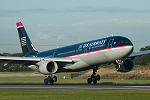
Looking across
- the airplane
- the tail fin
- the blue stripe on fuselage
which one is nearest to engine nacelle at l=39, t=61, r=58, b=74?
the airplane

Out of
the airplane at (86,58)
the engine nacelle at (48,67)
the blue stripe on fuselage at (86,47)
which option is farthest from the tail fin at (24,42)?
the engine nacelle at (48,67)

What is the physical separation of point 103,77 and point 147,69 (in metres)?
10.1

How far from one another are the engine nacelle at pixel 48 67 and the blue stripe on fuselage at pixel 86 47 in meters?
3.57

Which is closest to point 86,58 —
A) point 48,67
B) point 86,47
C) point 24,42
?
point 86,47

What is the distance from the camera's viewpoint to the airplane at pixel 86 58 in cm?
4134

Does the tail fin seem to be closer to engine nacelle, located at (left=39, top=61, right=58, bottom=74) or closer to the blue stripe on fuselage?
the blue stripe on fuselage

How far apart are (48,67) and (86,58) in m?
5.33

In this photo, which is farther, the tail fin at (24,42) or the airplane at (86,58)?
the tail fin at (24,42)

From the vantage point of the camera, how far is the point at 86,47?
44.7 meters

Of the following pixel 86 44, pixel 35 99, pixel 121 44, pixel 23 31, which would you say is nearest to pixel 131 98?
pixel 35 99

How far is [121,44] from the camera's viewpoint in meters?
41.1

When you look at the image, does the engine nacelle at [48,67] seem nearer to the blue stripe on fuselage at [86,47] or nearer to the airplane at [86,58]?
the airplane at [86,58]

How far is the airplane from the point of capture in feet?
136

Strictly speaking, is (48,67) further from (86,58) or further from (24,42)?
(24,42)
